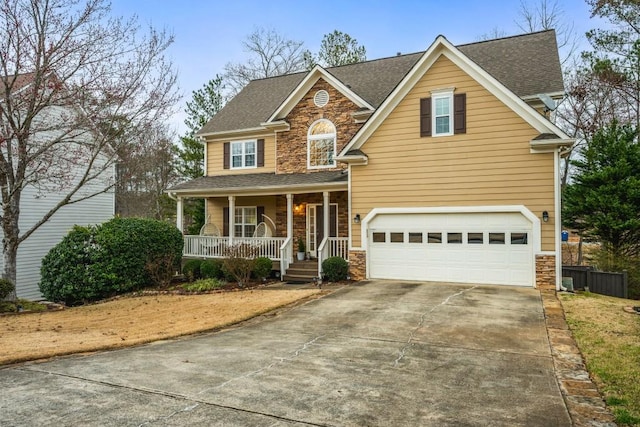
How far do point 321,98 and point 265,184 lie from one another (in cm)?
413

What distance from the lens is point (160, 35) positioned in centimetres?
1373

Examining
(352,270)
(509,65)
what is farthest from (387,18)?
(352,270)

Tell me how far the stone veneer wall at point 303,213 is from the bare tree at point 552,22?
1719 centimetres

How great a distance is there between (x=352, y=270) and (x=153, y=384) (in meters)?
9.68

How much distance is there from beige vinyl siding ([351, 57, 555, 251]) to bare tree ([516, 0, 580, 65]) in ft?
51.4

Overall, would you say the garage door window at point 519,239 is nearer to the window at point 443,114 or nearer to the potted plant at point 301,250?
the window at point 443,114

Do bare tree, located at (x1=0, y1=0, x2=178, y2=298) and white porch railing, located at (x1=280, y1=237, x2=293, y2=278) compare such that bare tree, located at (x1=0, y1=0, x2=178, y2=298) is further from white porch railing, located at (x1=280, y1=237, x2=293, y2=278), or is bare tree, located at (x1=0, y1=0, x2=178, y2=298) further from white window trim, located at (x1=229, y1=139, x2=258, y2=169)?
white porch railing, located at (x1=280, y1=237, x2=293, y2=278)

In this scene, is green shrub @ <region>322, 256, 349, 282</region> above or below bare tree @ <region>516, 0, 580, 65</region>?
below

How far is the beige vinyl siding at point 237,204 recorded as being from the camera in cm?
1862

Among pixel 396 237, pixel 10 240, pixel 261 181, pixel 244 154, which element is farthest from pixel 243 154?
pixel 10 240

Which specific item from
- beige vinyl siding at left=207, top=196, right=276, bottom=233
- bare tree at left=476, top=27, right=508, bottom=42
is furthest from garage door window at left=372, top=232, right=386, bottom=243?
bare tree at left=476, top=27, right=508, bottom=42

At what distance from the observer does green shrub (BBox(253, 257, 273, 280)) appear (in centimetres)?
1527

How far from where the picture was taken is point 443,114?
13539 millimetres

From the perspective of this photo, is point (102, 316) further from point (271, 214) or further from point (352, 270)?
point (271, 214)
